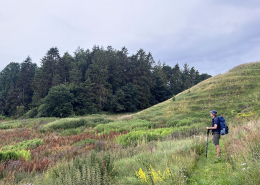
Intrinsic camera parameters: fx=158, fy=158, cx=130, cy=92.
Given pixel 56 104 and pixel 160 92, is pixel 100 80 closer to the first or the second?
pixel 56 104

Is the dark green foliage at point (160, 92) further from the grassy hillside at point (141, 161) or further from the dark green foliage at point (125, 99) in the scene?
the grassy hillside at point (141, 161)

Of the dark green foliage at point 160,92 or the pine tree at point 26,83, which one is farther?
the dark green foliage at point 160,92

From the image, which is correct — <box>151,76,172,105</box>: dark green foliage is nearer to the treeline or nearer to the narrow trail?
the treeline

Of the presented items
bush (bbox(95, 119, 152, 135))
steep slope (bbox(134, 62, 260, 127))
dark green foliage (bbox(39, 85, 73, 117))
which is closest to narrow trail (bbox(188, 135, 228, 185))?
bush (bbox(95, 119, 152, 135))

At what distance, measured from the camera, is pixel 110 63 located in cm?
5316

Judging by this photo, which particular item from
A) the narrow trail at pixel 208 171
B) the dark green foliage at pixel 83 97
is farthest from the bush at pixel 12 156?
the dark green foliage at pixel 83 97

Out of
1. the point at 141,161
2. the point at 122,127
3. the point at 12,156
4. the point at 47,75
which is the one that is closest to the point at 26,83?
the point at 47,75

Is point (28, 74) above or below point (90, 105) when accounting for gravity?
above

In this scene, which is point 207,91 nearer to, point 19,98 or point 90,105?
point 90,105

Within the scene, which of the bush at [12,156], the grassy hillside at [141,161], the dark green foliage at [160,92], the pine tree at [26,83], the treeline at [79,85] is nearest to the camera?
the grassy hillside at [141,161]

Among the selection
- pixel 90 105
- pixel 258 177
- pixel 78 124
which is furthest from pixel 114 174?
pixel 90 105

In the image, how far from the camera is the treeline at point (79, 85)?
40.4m

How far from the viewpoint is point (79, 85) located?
43.9 m

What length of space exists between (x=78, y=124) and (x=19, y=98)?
134 ft
